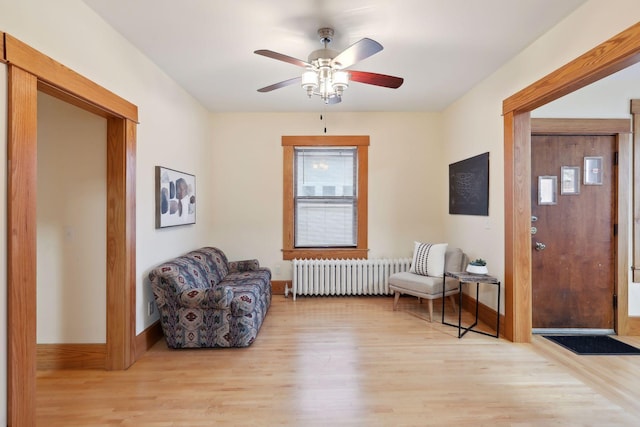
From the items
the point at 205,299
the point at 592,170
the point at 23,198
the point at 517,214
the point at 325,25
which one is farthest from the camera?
the point at 592,170

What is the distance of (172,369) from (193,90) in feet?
9.91

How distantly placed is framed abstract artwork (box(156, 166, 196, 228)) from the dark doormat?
4.06m

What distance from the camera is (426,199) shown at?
4.84 meters

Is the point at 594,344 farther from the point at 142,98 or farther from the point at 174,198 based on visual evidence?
the point at 142,98

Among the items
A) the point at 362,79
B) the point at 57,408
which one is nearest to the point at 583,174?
the point at 362,79

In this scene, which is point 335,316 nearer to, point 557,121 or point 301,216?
point 301,216

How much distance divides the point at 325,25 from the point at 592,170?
3.10m

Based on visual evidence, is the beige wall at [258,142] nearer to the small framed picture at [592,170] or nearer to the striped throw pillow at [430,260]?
the striped throw pillow at [430,260]

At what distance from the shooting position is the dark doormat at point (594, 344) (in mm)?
2933

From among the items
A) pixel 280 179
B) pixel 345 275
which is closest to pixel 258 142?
pixel 280 179

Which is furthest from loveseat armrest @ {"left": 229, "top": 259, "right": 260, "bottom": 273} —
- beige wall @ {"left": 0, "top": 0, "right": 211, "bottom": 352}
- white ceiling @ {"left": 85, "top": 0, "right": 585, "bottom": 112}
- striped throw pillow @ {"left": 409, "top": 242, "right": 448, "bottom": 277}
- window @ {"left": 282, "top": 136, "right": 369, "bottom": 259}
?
white ceiling @ {"left": 85, "top": 0, "right": 585, "bottom": 112}

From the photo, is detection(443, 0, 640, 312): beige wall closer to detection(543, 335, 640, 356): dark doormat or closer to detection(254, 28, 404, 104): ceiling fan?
detection(543, 335, 640, 356): dark doormat

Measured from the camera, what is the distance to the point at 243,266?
14.3ft

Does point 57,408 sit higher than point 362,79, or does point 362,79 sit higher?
point 362,79
